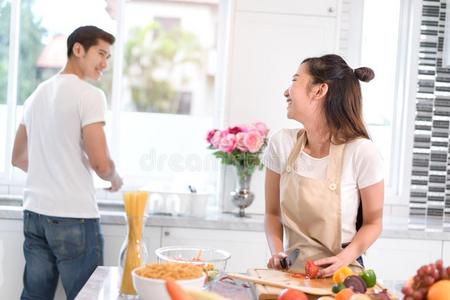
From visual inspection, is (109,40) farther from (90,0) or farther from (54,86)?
(90,0)

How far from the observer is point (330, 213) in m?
2.25

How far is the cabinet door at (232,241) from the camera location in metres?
3.49

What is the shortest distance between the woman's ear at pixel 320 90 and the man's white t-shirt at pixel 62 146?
1107 millimetres

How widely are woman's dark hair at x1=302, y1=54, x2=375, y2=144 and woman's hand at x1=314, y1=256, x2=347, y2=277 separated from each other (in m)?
0.48

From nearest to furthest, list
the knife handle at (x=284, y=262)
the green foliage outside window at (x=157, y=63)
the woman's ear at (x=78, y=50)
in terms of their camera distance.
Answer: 1. the knife handle at (x=284, y=262)
2. the woman's ear at (x=78, y=50)
3. the green foliage outside window at (x=157, y=63)

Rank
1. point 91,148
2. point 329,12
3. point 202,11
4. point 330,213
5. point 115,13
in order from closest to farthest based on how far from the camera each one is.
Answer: point 330,213 < point 91,148 < point 329,12 < point 115,13 < point 202,11

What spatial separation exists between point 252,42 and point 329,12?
0.48 m

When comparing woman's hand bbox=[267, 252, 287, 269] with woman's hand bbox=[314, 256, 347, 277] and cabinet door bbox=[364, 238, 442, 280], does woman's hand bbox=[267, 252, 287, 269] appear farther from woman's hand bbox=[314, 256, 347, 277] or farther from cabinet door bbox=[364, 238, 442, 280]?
cabinet door bbox=[364, 238, 442, 280]

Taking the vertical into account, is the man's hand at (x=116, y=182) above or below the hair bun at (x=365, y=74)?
below

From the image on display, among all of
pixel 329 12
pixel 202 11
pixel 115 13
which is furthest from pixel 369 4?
pixel 202 11

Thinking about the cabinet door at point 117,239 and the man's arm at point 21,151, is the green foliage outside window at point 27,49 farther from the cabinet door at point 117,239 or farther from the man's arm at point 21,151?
the cabinet door at point 117,239

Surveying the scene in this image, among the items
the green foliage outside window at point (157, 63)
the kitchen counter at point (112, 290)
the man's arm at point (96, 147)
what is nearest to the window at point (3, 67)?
the man's arm at point (96, 147)

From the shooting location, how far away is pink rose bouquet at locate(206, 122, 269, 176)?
11.8 ft

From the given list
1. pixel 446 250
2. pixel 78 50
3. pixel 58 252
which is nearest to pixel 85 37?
pixel 78 50
